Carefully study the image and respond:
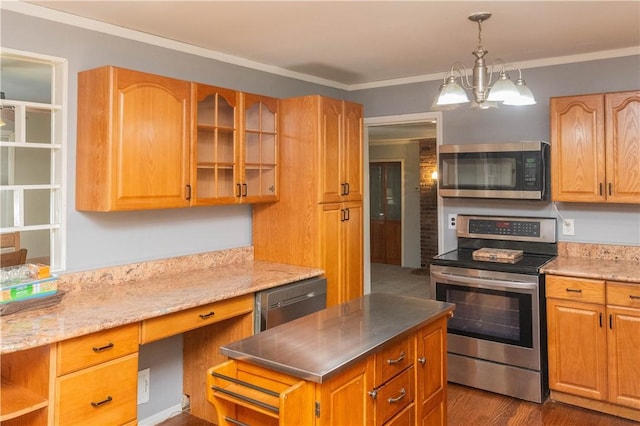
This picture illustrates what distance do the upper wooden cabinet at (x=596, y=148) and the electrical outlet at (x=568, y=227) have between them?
328 millimetres

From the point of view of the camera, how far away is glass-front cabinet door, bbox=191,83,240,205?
2859 millimetres

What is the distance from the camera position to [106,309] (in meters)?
2.23

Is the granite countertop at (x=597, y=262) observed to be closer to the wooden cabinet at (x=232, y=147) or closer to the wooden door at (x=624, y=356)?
the wooden door at (x=624, y=356)

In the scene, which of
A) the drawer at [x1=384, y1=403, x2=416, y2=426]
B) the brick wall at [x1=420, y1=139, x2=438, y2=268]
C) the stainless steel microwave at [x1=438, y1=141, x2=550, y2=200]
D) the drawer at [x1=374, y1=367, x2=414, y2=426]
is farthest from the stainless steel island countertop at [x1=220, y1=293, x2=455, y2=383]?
the brick wall at [x1=420, y1=139, x2=438, y2=268]

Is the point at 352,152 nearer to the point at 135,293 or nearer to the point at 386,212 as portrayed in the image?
the point at 135,293

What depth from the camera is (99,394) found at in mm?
2084

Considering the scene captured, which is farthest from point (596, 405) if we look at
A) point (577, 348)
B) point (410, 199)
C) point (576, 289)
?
point (410, 199)

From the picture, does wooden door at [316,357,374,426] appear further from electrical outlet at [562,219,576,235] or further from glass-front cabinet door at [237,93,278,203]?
electrical outlet at [562,219,576,235]

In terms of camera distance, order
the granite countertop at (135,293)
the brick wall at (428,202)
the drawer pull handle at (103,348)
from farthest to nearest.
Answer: the brick wall at (428,202)
the drawer pull handle at (103,348)
the granite countertop at (135,293)

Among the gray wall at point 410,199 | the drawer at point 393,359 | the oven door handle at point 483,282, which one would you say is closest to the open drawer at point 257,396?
the drawer at point 393,359

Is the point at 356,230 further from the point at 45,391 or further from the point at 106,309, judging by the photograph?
the point at 45,391

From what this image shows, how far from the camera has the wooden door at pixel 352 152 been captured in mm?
3596

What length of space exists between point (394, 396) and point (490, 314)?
1582 millimetres

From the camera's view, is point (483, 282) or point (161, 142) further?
point (483, 282)
